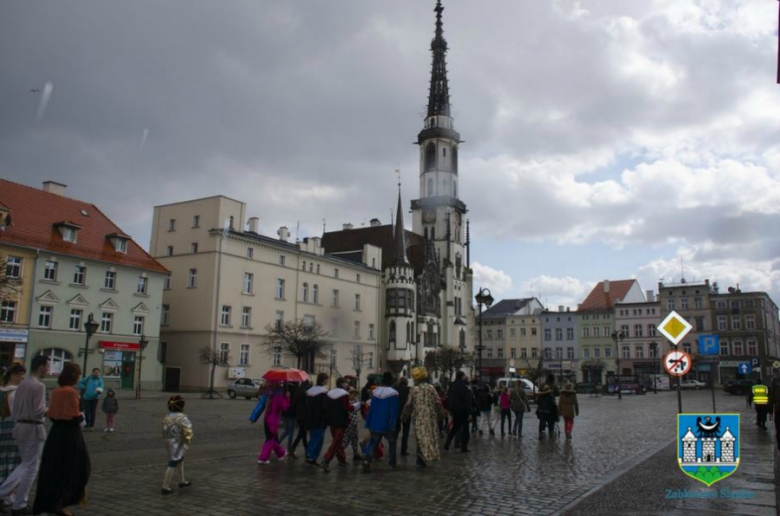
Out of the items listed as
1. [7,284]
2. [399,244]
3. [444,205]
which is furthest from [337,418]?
[444,205]

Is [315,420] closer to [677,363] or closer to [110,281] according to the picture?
[677,363]

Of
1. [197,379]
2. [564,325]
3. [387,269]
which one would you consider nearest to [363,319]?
[387,269]

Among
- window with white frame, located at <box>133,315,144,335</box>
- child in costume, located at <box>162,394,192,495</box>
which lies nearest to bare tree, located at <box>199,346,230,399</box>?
window with white frame, located at <box>133,315,144,335</box>

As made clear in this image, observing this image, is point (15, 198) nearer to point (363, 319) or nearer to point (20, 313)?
point (20, 313)

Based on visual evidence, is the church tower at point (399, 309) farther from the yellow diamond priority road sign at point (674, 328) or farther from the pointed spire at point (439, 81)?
the yellow diamond priority road sign at point (674, 328)

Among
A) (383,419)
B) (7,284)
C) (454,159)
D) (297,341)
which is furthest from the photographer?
(454,159)

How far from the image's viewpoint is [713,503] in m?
8.73

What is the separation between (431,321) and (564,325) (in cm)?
2691

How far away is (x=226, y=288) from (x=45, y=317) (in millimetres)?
14358

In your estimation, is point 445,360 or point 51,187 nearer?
point 51,187

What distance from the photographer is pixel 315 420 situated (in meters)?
12.5

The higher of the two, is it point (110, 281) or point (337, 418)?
point (110, 281)

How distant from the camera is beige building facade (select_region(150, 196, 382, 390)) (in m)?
49.8

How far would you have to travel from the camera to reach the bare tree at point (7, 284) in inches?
1046
